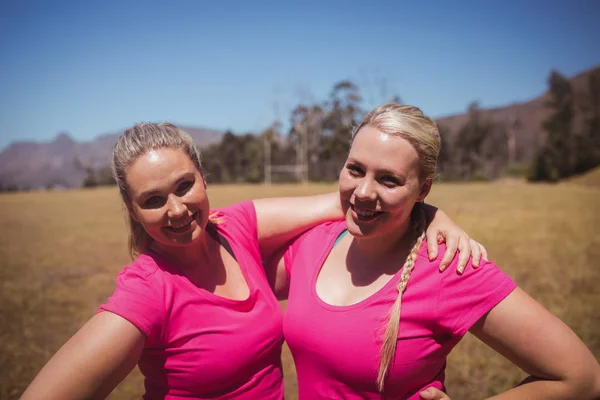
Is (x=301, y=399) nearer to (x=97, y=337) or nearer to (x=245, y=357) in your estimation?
(x=245, y=357)

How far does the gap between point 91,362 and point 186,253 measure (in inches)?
25.7

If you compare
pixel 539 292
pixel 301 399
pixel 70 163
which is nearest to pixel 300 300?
pixel 301 399

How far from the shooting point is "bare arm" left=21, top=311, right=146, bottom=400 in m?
1.55

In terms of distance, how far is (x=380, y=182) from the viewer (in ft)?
6.40

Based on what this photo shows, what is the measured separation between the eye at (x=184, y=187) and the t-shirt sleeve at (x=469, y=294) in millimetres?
1190

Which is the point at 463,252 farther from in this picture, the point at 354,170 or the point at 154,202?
the point at 154,202

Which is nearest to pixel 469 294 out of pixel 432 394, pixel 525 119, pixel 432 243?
pixel 432 243

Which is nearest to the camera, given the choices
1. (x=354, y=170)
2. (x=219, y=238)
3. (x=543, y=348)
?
(x=543, y=348)

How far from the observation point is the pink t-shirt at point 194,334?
1.78 metres

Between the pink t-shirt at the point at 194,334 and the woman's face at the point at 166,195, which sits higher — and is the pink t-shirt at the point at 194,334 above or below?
below

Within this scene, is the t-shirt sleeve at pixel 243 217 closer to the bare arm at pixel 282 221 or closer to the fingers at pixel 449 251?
the bare arm at pixel 282 221

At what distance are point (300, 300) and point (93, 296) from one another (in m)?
5.88

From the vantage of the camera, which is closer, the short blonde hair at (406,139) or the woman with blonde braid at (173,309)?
the woman with blonde braid at (173,309)

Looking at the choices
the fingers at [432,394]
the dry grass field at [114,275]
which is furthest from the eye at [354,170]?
the dry grass field at [114,275]
